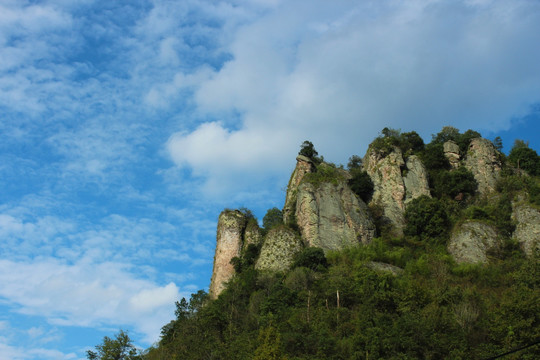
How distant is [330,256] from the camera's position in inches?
2127

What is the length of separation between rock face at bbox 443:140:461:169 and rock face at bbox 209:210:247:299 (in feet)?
79.7

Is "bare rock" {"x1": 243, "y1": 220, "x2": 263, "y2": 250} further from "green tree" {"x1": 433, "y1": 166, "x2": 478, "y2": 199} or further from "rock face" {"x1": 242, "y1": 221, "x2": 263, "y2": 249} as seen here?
"green tree" {"x1": 433, "y1": 166, "x2": 478, "y2": 199}

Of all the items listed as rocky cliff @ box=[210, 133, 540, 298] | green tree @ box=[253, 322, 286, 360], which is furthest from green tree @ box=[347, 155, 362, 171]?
green tree @ box=[253, 322, 286, 360]

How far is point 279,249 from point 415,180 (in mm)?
17844

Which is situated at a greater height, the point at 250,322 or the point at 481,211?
the point at 481,211

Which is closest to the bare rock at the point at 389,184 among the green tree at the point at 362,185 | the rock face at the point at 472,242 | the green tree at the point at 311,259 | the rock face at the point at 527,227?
the green tree at the point at 362,185

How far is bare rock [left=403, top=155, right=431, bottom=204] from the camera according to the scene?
62.4 metres

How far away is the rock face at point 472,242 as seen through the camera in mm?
51438

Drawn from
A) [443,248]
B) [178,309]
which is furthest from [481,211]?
[178,309]

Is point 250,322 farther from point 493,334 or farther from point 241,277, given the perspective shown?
point 493,334

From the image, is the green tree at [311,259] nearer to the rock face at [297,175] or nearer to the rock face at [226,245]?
the rock face at [226,245]

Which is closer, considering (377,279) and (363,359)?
(363,359)

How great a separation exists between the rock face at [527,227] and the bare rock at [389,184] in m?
10.8

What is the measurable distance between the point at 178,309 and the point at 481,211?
29.9 m
